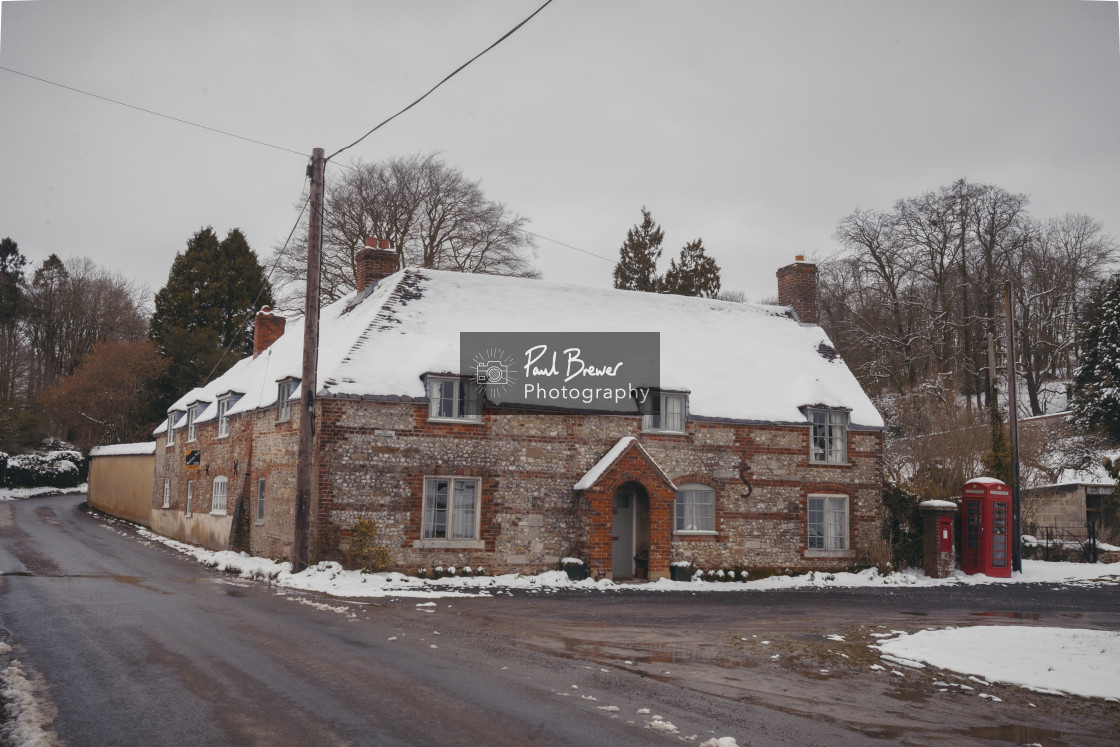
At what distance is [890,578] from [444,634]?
14991 millimetres

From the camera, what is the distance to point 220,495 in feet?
85.0

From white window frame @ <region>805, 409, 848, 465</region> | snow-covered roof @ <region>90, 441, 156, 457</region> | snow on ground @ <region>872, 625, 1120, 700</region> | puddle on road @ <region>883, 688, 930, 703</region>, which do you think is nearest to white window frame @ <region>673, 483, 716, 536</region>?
white window frame @ <region>805, 409, 848, 465</region>

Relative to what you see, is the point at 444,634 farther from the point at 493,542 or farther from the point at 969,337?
the point at 969,337

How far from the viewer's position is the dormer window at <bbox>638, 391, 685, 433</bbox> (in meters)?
22.2

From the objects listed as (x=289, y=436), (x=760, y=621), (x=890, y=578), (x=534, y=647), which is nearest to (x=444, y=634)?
(x=534, y=647)

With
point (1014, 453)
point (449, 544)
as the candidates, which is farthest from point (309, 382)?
point (1014, 453)

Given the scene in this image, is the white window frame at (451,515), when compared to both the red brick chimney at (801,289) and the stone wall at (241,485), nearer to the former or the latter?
the stone wall at (241,485)

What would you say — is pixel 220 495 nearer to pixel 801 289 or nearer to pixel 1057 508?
pixel 801 289

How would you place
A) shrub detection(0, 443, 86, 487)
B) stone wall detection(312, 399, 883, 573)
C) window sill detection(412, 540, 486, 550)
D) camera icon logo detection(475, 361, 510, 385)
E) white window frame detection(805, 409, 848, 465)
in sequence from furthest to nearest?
shrub detection(0, 443, 86, 487), white window frame detection(805, 409, 848, 465), camera icon logo detection(475, 361, 510, 385), window sill detection(412, 540, 486, 550), stone wall detection(312, 399, 883, 573)

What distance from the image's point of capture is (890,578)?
2250 cm

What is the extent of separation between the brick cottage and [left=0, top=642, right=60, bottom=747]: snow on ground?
1026 centimetres

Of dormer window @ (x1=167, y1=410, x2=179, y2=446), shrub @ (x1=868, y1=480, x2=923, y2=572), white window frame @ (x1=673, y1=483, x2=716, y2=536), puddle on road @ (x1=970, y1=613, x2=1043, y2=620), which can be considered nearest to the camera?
puddle on road @ (x1=970, y1=613, x2=1043, y2=620)

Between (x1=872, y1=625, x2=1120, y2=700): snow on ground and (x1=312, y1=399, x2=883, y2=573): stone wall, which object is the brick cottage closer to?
(x1=312, y1=399, x2=883, y2=573): stone wall

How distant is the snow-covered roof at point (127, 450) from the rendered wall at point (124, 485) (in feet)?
0.57
